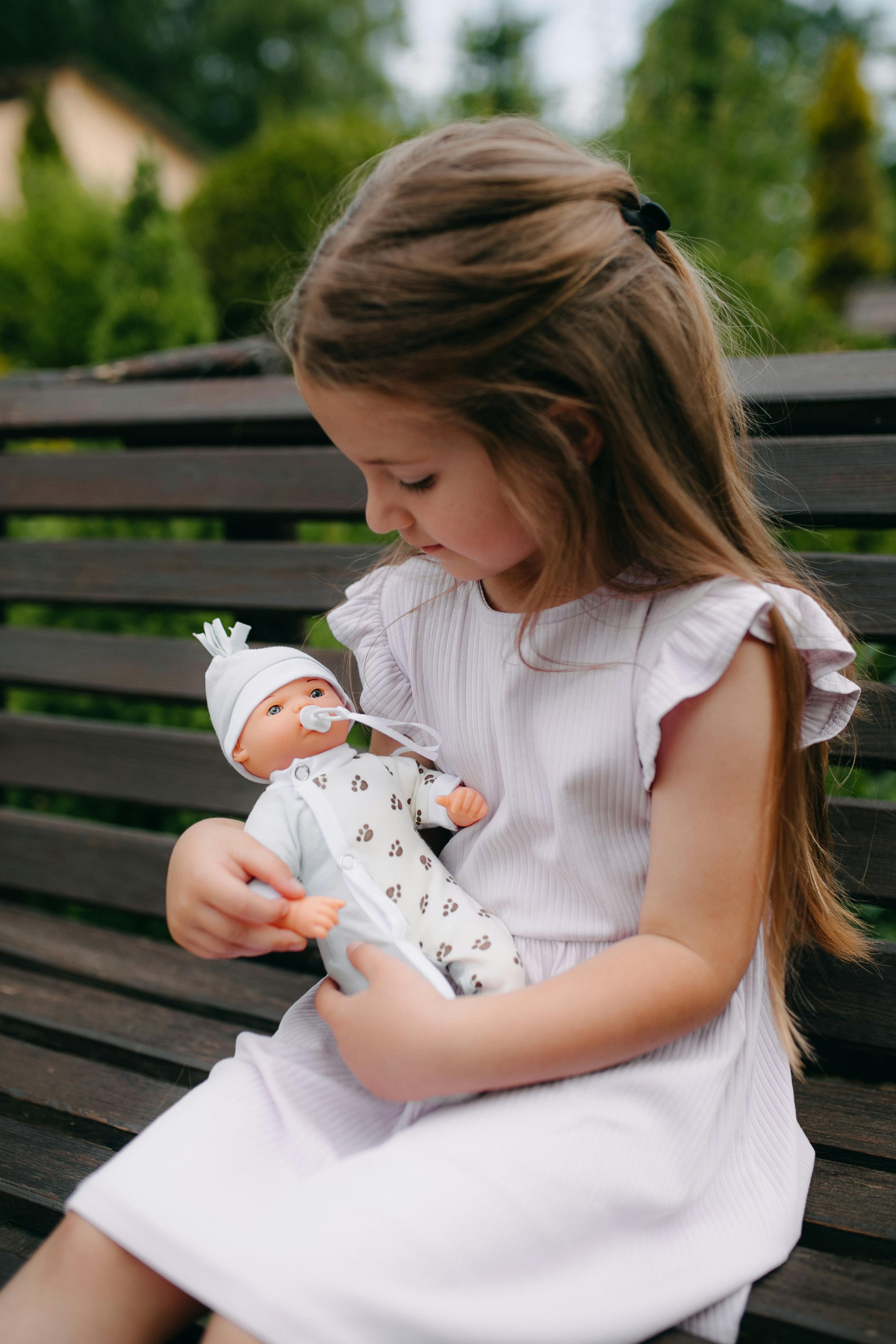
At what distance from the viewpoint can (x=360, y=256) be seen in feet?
3.22

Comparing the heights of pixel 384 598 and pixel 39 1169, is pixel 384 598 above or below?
above

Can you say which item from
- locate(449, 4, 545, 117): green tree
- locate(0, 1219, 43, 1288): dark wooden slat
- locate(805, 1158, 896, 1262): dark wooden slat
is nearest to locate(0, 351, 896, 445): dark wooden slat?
locate(805, 1158, 896, 1262): dark wooden slat

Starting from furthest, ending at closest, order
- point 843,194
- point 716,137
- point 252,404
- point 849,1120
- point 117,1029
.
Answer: point 843,194 < point 716,137 < point 252,404 < point 117,1029 < point 849,1120

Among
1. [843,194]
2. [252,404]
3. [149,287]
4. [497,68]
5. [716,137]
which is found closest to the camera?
[252,404]

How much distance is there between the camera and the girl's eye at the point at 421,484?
3.37 feet

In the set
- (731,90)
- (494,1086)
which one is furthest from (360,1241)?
(731,90)

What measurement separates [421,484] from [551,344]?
195 mm

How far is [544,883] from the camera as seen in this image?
3.85 feet

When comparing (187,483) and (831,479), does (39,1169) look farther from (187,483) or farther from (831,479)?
(831,479)

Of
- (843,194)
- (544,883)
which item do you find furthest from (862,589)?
(843,194)

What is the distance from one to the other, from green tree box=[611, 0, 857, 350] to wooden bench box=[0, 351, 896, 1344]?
3627 millimetres

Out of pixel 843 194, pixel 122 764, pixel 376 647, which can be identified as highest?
pixel 843 194

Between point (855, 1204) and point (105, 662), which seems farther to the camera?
point (105, 662)

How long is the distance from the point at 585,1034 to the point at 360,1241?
0.28 meters
